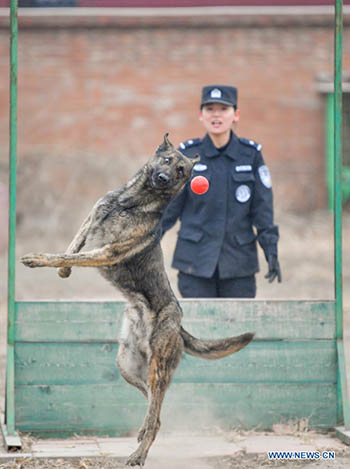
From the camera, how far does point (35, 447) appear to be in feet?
15.9

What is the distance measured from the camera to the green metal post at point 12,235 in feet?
14.4

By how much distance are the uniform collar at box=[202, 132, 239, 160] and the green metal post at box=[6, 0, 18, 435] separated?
3.65 feet

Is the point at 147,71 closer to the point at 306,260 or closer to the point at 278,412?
the point at 306,260

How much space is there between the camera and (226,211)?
508cm

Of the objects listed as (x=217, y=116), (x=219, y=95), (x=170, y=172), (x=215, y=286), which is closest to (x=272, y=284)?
(x=215, y=286)

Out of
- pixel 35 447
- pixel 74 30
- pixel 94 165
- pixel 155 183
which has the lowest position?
pixel 35 447

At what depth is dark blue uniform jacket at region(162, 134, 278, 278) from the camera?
16.5 feet

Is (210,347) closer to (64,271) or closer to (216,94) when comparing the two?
(64,271)

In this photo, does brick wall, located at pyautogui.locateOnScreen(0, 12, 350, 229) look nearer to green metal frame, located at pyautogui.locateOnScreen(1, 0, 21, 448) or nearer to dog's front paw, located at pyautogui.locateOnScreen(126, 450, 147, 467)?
green metal frame, located at pyautogui.locateOnScreen(1, 0, 21, 448)

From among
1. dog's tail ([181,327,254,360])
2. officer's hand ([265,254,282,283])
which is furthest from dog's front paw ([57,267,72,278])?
officer's hand ([265,254,282,283])

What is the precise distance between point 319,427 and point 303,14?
10.1 metres

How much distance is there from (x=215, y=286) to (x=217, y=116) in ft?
3.38

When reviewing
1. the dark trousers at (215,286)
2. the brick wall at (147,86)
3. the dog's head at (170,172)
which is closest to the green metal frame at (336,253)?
the dark trousers at (215,286)

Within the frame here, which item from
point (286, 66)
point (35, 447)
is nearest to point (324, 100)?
point (286, 66)
